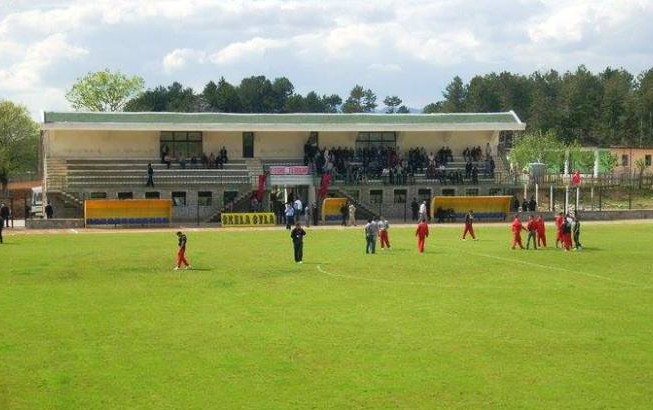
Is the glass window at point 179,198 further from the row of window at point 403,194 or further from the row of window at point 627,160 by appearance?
the row of window at point 627,160

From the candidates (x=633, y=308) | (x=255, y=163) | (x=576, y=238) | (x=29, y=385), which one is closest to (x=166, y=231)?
(x=255, y=163)

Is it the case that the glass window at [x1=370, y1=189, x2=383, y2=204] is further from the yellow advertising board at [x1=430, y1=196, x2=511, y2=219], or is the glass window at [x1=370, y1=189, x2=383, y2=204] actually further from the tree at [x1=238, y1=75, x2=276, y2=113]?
the tree at [x1=238, y1=75, x2=276, y2=113]

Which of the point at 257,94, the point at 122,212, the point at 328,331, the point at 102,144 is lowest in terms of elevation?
the point at 328,331

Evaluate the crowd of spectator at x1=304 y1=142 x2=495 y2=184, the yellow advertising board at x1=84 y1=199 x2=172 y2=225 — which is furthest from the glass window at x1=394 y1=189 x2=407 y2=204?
the yellow advertising board at x1=84 y1=199 x2=172 y2=225

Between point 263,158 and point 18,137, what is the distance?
44.0 metres

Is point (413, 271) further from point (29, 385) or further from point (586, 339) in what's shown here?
point (29, 385)

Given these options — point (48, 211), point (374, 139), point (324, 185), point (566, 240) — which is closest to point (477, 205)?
point (324, 185)

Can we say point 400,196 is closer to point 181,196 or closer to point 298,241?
point 181,196

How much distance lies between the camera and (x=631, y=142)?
142 m

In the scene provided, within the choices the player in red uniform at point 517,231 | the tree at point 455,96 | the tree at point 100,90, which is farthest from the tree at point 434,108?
the player in red uniform at point 517,231

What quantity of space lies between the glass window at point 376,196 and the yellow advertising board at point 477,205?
474 centimetres

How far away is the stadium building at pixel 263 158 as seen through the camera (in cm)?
6912

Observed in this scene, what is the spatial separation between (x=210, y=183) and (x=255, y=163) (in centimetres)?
552

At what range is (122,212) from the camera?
6272cm
